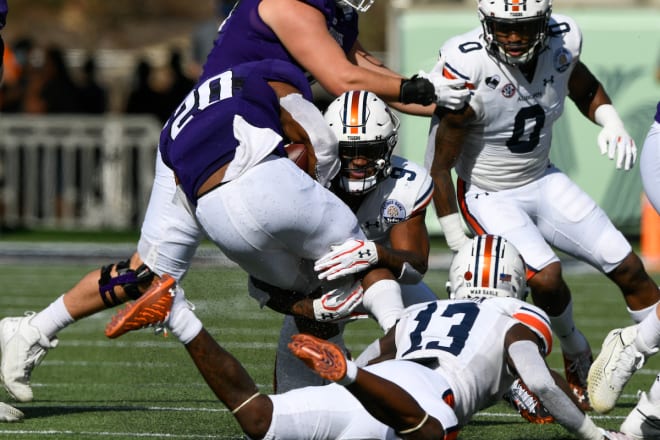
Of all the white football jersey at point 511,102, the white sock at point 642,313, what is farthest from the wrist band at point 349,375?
the white sock at point 642,313

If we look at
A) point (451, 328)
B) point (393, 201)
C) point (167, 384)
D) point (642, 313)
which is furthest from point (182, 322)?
point (642, 313)

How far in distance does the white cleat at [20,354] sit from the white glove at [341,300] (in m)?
1.38

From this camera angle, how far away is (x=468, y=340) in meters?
4.32

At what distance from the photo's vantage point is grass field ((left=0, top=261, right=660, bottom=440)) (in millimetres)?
5195

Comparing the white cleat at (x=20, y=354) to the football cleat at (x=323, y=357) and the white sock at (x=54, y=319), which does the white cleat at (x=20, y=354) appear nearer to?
the white sock at (x=54, y=319)

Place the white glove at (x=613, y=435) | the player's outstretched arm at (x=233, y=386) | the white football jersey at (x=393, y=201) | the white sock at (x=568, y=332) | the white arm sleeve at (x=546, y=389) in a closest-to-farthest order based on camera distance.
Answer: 1. the player's outstretched arm at (x=233, y=386)
2. the white arm sleeve at (x=546, y=389)
3. the white glove at (x=613, y=435)
4. the white football jersey at (x=393, y=201)
5. the white sock at (x=568, y=332)

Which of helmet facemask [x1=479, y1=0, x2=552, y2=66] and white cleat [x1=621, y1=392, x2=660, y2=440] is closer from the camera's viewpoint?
white cleat [x1=621, y1=392, x2=660, y2=440]

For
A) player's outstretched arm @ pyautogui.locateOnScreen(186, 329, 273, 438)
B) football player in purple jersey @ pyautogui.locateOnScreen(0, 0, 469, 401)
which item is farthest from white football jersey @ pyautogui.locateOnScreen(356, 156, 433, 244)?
player's outstretched arm @ pyautogui.locateOnScreen(186, 329, 273, 438)

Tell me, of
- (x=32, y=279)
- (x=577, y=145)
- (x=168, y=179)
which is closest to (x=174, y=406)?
(x=168, y=179)

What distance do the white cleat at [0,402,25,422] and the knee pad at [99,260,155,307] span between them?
0.60 m

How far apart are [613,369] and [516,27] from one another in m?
→ 1.50

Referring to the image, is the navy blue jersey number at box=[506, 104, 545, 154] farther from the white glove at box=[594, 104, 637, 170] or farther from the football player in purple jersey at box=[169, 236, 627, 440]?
the football player in purple jersey at box=[169, 236, 627, 440]

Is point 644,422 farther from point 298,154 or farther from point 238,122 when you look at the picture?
point 238,122

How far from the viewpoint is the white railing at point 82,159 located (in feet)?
46.2
